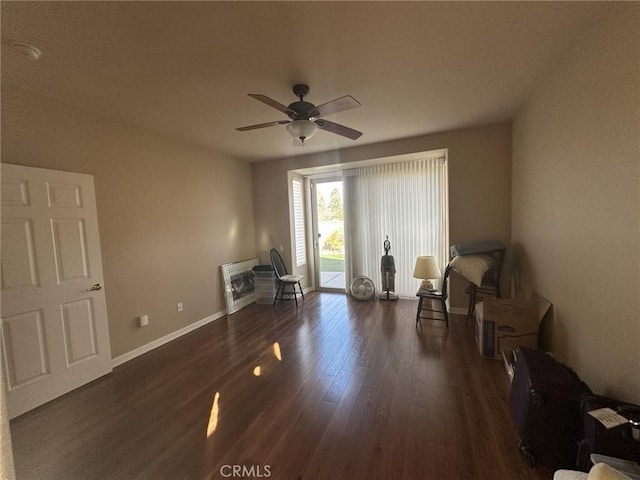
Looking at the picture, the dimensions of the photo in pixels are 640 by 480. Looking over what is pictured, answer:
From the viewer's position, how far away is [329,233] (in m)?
5.44

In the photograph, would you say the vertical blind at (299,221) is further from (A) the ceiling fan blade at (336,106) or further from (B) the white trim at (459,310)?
(A) the ceiling fan blade at (336,106)

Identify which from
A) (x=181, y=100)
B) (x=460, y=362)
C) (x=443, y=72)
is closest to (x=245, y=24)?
(x=181, y=100)

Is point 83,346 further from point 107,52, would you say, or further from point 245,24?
point 245,24

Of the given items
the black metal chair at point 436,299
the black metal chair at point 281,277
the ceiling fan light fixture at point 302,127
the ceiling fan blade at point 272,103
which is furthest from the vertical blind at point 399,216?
the ceiling fan blade at point 272,103

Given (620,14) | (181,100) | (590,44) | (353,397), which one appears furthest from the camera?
(181,100)

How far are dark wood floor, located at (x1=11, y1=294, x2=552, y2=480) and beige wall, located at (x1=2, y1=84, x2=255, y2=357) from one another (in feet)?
2.17

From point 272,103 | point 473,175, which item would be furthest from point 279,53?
point 473,175

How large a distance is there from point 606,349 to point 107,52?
387 cm

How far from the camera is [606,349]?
1711 millimetres

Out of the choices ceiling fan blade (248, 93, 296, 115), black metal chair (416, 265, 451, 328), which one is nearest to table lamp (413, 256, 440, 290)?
black metal chair (416, 265, 451, 328)

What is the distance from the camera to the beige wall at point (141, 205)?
242cm

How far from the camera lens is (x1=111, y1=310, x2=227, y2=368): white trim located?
296cm

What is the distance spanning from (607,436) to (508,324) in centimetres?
137

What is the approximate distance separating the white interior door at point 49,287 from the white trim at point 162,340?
0.18 meters
